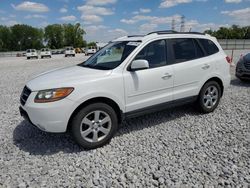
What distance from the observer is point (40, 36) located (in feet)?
322

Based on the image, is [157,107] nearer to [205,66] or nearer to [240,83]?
[205,66]

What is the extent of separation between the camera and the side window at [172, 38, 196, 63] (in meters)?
4.30

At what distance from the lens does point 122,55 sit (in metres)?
3.97

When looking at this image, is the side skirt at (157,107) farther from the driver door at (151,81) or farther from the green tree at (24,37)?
the green tree at (24,37)

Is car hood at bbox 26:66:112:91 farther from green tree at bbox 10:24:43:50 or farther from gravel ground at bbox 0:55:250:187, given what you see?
green tree at bbox 10:24:43:50

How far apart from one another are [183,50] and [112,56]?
4.69 ft

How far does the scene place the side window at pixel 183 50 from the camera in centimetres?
430

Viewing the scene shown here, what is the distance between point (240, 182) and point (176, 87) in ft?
6.61

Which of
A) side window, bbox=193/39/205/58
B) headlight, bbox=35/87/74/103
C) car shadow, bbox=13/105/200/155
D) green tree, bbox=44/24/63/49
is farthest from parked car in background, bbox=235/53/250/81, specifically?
green tree, bbox=44/24/63/49

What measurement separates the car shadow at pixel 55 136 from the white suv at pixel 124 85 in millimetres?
427

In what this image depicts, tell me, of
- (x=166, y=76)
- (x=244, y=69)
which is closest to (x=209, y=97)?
(x=166, y=76)

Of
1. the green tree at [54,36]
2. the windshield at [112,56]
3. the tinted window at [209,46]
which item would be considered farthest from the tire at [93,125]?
the green tree at [54,36]

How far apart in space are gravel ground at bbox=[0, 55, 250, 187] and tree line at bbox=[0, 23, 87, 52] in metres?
95.2

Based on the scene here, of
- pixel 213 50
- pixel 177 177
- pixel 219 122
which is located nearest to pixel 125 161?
pixel 177 177
